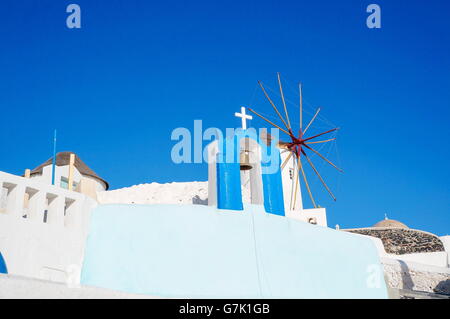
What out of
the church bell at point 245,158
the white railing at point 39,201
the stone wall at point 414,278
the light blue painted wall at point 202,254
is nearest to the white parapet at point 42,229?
the white railing at point 39,201

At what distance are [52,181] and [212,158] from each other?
3811 millimetres

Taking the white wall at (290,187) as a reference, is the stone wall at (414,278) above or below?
below

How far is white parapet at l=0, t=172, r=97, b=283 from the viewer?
30.8 ft

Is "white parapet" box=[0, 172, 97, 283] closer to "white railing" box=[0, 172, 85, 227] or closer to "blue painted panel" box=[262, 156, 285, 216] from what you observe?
"white railing" box=[0, 172, 85, 227]

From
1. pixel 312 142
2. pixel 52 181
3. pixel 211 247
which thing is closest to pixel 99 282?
pixel 211 247

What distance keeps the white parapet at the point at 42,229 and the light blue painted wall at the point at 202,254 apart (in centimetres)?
31

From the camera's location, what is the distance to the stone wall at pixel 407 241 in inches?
910

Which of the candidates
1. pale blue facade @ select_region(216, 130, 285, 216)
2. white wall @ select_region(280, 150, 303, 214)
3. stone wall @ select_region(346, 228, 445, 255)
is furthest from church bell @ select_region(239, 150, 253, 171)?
stone wall @ select_region(346, 228, 445, 255)

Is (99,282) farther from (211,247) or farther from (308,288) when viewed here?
(308,288)

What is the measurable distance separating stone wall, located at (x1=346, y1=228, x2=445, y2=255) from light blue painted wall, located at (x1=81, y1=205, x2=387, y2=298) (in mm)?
12076

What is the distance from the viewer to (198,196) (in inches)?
720

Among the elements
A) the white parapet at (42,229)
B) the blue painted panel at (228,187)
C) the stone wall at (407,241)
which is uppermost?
the stone wall at (407,241)

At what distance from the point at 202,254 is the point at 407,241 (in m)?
15.3

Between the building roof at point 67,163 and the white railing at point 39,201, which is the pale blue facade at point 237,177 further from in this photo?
the building roof at point 67,163
